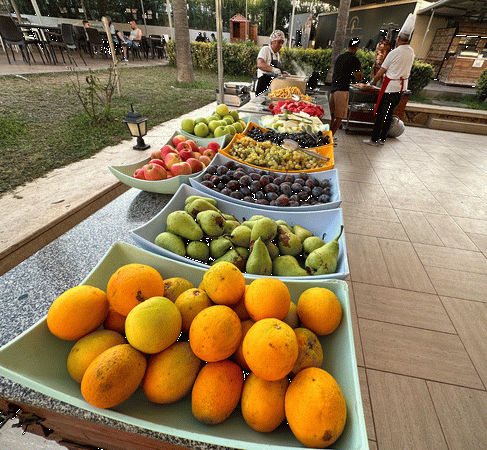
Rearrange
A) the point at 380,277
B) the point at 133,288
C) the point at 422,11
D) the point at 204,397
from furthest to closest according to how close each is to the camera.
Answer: the point at 422,11 < the point at 380,277 < the point at 133,288 < the point at 204,397

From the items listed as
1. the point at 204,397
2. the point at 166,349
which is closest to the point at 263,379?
the point at 204,397

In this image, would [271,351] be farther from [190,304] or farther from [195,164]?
[195,164]

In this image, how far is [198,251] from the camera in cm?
105

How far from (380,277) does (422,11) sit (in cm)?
1766

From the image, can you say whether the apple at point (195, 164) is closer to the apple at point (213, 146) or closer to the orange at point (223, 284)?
the apple at point (213, 146)

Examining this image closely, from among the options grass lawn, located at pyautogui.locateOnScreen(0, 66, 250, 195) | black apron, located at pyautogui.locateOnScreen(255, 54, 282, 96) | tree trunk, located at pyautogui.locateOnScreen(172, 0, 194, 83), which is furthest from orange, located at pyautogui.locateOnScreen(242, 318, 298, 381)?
tree trunk, located at pyautogui.locateOnScreen(172, 0, 194, 83)

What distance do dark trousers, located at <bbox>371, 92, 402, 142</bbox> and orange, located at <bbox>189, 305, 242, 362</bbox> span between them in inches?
228

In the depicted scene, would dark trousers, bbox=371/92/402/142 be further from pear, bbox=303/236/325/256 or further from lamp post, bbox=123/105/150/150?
pear, bbox=303/236/325/256

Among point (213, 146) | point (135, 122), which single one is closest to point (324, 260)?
point (213, 146)

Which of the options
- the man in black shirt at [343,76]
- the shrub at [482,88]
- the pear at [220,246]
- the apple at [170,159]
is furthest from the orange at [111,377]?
the shrub at [482,88]

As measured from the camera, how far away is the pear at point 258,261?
95 centimetres

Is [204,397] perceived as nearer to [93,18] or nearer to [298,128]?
[298,128]

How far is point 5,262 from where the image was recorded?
55.8 inches

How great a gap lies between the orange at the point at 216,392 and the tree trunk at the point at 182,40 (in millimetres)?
9879
